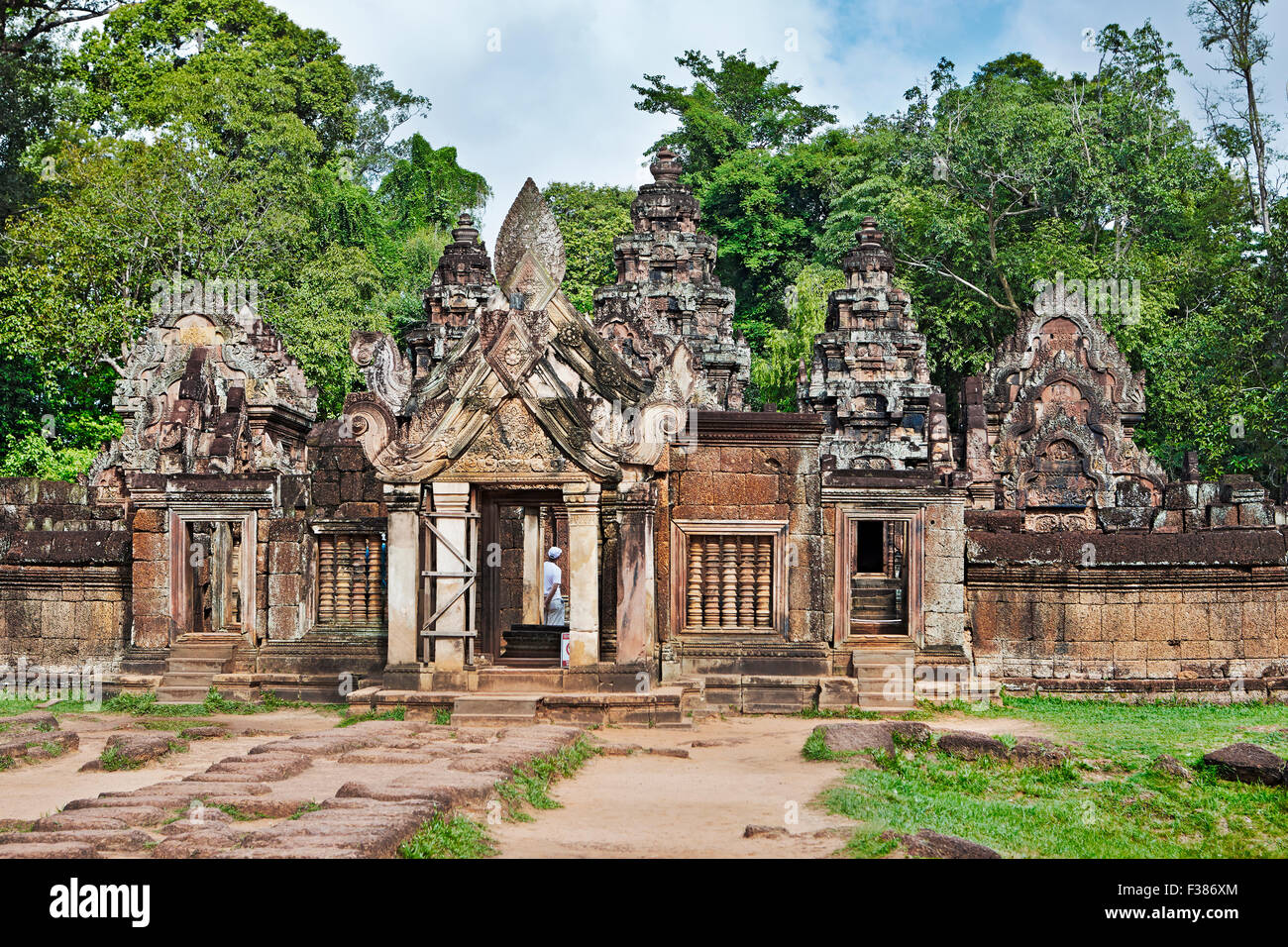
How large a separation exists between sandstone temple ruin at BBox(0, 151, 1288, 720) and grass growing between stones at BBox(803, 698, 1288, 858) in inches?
95.6

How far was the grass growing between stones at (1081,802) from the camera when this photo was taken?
7461 millimetres

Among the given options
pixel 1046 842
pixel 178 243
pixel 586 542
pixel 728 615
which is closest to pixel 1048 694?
pixel 728 615

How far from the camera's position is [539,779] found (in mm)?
8516

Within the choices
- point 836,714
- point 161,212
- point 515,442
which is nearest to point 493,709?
point 515,442

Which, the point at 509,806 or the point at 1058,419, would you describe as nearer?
the point at 509,806

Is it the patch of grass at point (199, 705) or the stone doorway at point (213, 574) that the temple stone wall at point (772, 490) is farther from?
the stone doorway at point (213, 574)

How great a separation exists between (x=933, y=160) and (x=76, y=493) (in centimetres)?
2351

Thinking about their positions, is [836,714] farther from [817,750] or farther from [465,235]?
[465,235]

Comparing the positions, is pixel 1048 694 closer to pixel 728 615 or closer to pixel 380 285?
pixel 728 615

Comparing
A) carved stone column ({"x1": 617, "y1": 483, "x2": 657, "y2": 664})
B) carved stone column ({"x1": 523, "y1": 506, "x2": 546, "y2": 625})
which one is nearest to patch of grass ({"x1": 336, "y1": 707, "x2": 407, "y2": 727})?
carved stone column ({"x1": 617, "y1": 483, "x2": 657, "y2": 664})

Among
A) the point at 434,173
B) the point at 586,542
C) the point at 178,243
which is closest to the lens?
the point at 586,542

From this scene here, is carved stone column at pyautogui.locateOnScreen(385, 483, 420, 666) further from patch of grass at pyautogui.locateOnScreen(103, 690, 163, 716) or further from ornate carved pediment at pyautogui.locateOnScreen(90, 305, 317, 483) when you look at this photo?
ornate carved pediment at pyautogui.locateOnScreen(90, 305, 317, 483)

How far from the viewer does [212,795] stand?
749 centimetres

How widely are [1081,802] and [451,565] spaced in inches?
225
